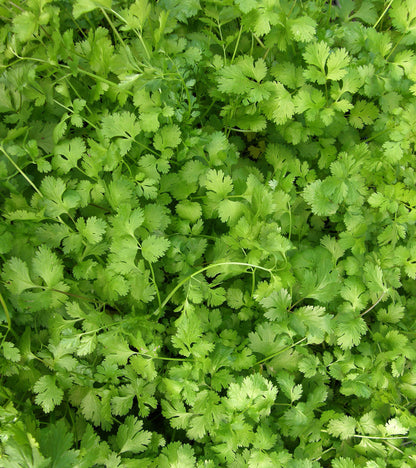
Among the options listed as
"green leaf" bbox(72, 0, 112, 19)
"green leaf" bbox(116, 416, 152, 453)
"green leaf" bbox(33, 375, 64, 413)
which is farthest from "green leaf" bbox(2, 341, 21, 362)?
"green leaf" bbox(72, 0, 112, 19)

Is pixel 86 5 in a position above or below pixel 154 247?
above

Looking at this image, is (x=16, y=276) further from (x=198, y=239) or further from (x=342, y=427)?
(x=342, y=427)

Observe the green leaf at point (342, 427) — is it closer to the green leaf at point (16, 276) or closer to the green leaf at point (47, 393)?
the green leaf at point (47, 393)

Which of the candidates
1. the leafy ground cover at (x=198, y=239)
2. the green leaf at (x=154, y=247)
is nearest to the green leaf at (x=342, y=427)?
the leafy ground cover at (x=198, y=239)

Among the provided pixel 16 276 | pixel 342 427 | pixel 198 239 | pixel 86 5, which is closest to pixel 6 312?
pixel 16 276

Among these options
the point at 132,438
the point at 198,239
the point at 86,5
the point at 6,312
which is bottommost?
the point at 132,438

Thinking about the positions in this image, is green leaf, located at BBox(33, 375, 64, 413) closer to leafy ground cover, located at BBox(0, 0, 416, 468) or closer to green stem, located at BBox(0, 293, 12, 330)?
leafy ground cover, located at BBox(0, 0, 416, 468)

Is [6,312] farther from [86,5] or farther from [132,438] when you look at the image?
[86,5]

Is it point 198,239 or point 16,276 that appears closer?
Result: point 16,276
